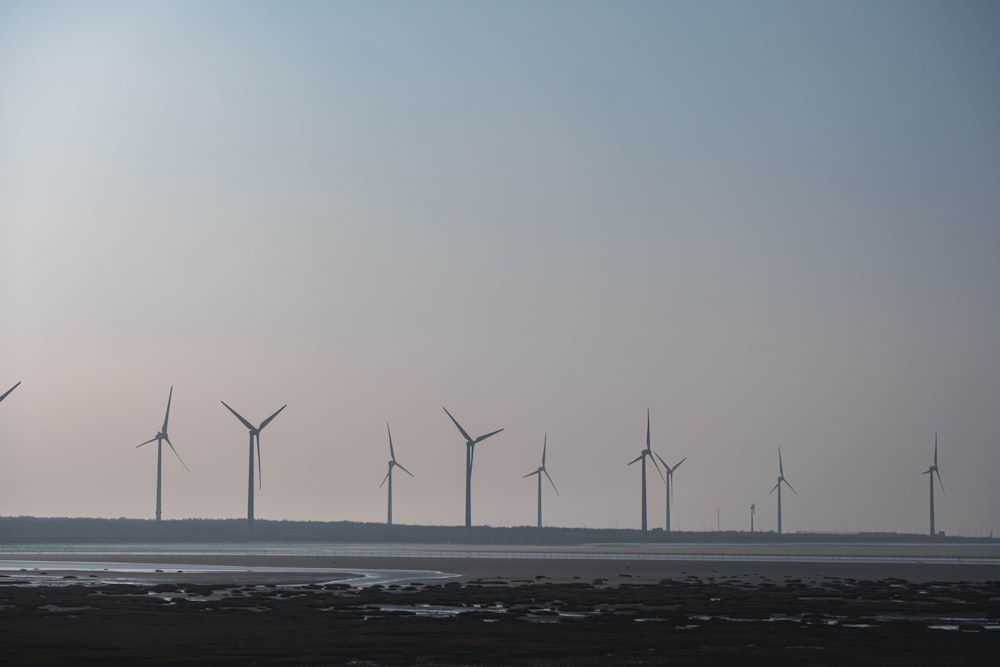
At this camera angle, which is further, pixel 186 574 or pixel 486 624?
pixel 186 574

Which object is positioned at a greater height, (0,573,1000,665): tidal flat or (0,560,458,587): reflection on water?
(0,573,1000,665): tidal flat

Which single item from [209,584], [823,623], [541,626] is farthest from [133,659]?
[209,584]

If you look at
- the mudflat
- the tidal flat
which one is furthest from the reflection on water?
the tidal flat

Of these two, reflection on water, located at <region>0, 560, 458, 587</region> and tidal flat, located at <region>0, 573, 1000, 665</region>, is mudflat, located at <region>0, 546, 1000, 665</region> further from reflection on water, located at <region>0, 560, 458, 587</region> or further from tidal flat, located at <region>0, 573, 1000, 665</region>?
reflection on water, located at <region>0, 560, 458, 587</region>

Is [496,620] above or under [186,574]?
above

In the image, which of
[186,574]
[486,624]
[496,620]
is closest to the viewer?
[486,624]

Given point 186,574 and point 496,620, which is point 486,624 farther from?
point 186,574

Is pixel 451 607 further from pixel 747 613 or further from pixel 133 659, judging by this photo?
pixel 133 659

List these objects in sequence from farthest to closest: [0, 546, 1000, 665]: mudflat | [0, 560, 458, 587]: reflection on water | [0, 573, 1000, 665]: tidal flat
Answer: [0, 560, 458, 587]: reflection on water, [0, 546, 1000, 665]: mudflat, [0, 573, 1000, 665]: tidal flat

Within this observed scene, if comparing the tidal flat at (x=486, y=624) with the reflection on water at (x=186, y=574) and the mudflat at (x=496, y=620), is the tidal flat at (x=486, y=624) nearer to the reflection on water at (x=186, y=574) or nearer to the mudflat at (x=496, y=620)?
the mudflat at (x=496, y=620)

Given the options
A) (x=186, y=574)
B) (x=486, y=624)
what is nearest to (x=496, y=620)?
(x=486, y=624)

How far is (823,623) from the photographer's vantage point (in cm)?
6322

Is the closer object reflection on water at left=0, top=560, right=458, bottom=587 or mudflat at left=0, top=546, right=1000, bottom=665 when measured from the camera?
mudflat at left=0, top=546, right=1000, bottom=665

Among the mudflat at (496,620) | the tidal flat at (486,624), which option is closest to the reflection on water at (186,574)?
Result: the mudflat at (496,620)
